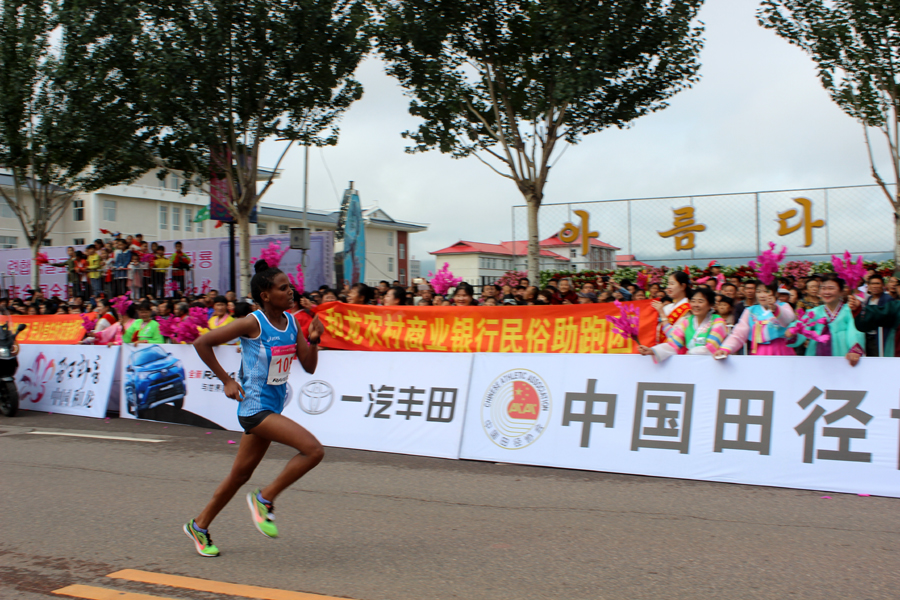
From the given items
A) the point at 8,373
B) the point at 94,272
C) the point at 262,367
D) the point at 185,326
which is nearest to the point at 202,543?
the point at 262,367

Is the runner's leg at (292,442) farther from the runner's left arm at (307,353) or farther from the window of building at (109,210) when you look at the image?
the window of building at (109,210)

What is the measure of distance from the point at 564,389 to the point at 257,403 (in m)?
3.71

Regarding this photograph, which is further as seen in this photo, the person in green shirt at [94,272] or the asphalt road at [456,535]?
the person in green shirt at [94,272]

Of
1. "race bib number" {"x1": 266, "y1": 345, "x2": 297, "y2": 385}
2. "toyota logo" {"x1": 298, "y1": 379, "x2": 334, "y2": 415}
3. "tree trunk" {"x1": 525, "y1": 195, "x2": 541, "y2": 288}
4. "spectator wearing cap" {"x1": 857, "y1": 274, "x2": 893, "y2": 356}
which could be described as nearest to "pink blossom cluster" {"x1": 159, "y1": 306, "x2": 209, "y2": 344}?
"toyota logo" {"x1": 298, "y1": 379, "x2": 334, "y2": 415}

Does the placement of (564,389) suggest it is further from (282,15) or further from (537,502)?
(282,15)

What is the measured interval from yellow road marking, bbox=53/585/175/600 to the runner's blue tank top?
1.13m

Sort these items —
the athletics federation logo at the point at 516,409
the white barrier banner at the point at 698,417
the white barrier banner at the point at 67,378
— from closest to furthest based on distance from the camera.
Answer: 1. the white barrier banner at the point at 698,417
2. the athletics federation logo at the point at 516,409
3. the white barrier banner at the point at 67,378

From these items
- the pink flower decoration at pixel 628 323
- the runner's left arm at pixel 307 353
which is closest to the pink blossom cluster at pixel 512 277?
the pink flower decoration at pixel 628 323

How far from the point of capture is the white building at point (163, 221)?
167 ft

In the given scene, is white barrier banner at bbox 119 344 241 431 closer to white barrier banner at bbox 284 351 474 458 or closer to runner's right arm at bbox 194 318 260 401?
white barrier banner at bbox 284 351 474 458

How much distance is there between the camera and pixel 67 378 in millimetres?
12125

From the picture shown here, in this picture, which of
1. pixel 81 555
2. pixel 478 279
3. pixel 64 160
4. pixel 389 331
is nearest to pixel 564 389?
pixel 389 331

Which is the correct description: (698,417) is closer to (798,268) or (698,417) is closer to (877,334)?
(877,334)

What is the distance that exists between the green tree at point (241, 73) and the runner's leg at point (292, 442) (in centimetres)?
A: 1329
